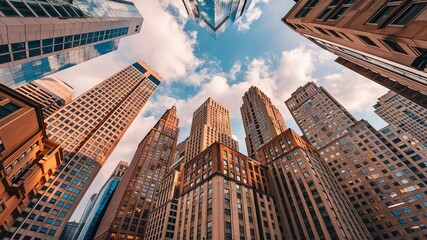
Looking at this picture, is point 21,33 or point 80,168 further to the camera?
point 80,168

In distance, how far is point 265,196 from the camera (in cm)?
5706

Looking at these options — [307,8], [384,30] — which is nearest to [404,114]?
[307,8]

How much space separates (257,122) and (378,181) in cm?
6469

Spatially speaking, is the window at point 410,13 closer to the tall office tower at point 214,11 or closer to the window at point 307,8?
the window at point 307,8

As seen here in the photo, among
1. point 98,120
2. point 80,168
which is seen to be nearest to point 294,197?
point 80,168

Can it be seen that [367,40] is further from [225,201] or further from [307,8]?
[225,201]

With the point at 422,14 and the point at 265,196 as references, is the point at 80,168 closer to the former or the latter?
the point at 265,196

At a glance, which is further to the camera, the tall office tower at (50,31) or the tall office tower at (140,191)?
the tall office tower at (140,191)

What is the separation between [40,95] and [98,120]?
1942 inches

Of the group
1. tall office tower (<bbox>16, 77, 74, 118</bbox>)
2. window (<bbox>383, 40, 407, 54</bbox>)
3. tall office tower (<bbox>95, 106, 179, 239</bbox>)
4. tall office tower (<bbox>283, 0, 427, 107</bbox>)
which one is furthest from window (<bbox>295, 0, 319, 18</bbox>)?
tall office tower (<bbox>16, 77, 74, 118</bbox>)

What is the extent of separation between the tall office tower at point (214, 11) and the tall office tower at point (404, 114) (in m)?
111

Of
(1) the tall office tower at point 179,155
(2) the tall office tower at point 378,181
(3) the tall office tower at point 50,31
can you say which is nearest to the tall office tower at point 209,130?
A: (1) the tall office tower at point 179,155

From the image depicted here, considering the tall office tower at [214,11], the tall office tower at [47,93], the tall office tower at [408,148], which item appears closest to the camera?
the tall office tower at [214,11]

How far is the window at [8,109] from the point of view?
2756 cm
